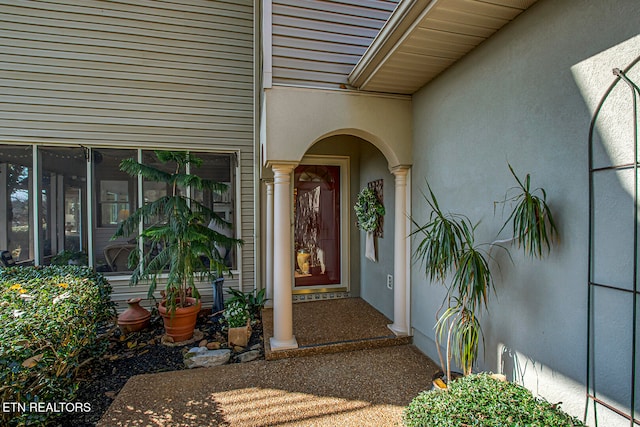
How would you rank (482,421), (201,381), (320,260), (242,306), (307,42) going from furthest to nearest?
(320,260), (242,306), (307,42), (201,381), (482,421)

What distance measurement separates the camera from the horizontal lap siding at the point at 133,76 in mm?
4438

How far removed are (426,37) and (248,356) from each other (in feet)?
11.4

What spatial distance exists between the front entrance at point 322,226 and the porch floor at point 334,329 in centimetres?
51

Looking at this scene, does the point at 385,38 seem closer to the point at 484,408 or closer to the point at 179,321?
the point at 484,408

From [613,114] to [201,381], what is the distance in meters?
3.62

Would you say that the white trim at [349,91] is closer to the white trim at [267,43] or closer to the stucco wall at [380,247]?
the white trim at [267,43]

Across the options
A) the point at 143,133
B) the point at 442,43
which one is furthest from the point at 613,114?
the point at 143,133

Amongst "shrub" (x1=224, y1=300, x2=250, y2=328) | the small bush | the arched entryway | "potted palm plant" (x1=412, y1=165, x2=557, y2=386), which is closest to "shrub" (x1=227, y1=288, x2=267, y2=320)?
the arched entryway

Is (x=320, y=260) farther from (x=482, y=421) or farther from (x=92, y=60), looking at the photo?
(x=92, y=60)

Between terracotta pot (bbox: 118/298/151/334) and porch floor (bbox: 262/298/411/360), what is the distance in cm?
157

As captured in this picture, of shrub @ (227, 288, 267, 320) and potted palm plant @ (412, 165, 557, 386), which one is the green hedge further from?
potted palm plant @ (412, 165, 557, 386)

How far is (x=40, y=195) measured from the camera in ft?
15.0

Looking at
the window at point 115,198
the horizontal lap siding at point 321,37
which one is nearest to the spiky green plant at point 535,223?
the horizontal lap siding at point 321,37

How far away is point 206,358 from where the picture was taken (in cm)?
328
